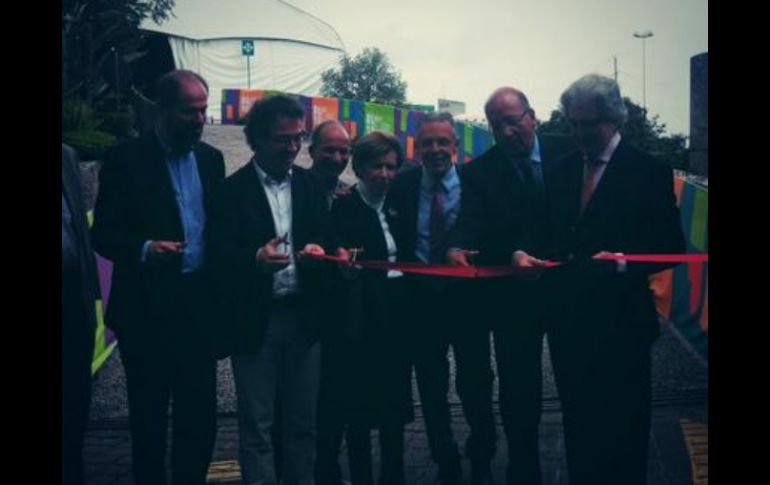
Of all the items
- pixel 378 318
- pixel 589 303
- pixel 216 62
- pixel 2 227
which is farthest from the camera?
pixel 216 62

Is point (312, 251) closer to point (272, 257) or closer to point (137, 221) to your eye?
point (272, 257)

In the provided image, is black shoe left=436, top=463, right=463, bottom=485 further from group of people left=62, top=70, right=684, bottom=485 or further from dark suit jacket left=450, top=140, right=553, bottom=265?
dark suit jacket left=450, top=140, right=553, bottom=265

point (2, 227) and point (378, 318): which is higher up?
point (2, 227)

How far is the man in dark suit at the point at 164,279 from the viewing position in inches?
138

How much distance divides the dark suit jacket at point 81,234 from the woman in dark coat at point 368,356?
3.64 ft

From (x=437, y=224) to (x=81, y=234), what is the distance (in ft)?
5.56

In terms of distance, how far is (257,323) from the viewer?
3484 mm

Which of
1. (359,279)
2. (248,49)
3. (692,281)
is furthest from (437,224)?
(248,49)

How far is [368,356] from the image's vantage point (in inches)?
157

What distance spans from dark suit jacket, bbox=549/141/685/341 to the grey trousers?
1.21 metres
